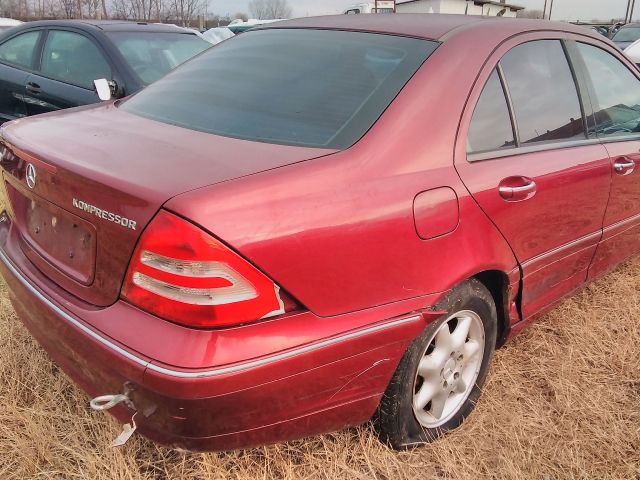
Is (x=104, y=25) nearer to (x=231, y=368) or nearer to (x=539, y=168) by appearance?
(x=539, y=168)

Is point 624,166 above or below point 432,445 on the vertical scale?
above

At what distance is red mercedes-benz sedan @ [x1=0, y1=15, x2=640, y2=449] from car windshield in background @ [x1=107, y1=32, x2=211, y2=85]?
2.64 metres

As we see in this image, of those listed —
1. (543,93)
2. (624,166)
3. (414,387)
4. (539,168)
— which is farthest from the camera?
(624,166)

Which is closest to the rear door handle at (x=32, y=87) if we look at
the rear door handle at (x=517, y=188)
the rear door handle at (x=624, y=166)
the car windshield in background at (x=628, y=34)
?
the rear door handle at (x=517, y=188)

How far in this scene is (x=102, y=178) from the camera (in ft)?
5.16

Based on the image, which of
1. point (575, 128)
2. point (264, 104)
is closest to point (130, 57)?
point (264, 104)

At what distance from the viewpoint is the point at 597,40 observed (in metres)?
2.82

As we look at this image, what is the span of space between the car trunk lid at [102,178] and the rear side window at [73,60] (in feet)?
9.99

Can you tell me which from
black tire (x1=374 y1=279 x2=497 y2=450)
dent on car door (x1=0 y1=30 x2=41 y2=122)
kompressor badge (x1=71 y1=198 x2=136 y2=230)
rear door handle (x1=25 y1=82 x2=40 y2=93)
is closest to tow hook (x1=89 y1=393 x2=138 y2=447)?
kompressor badge (x1=71 y1=198 x2=136 y2=230)

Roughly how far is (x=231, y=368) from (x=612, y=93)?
2440 mm

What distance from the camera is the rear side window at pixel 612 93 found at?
2.73 m

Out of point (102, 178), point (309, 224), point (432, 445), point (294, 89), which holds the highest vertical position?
point (294, 89)

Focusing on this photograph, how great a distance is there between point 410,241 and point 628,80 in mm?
2034

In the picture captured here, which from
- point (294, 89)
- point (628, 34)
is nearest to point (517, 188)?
point (294, 89)
